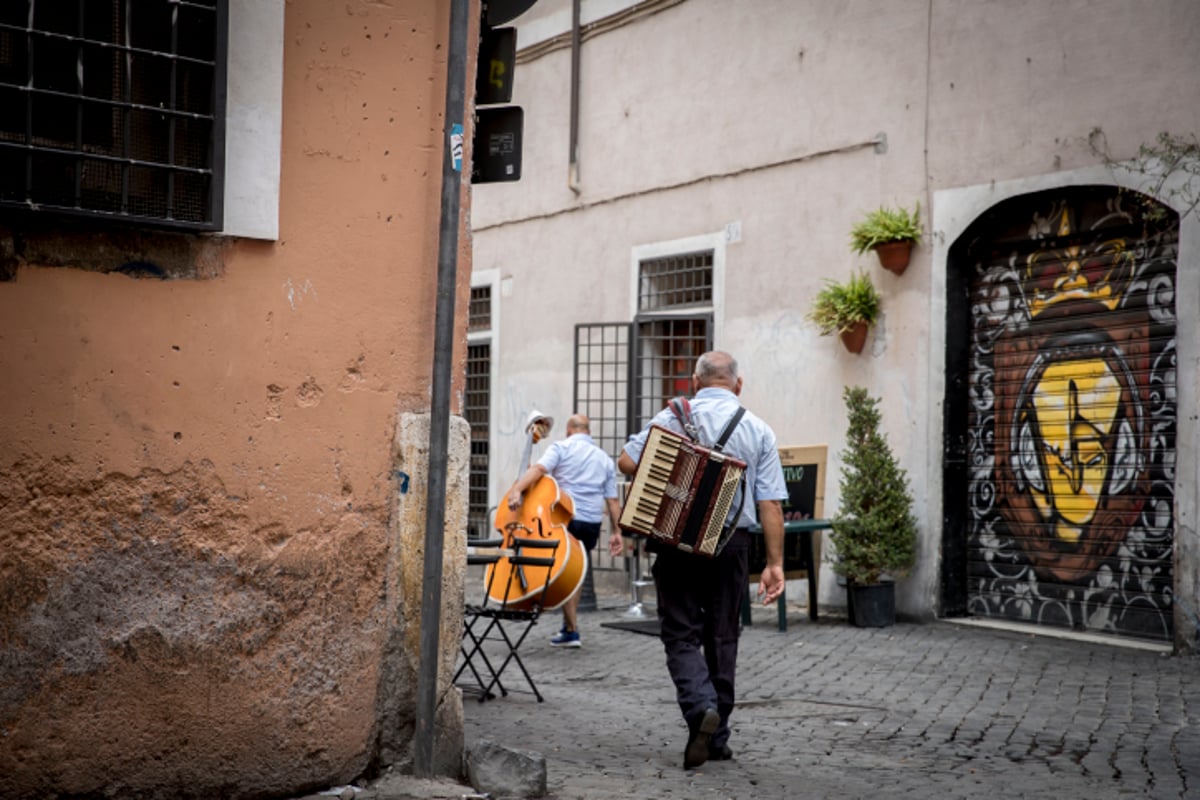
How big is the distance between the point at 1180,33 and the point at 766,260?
423cm

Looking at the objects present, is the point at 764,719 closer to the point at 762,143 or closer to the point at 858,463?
the point at 858,463

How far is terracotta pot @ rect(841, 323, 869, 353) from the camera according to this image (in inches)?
473

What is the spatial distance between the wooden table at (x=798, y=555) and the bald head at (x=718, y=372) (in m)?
4.43

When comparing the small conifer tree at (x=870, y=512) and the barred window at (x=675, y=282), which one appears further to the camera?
the barred window at (x=675, y=282)

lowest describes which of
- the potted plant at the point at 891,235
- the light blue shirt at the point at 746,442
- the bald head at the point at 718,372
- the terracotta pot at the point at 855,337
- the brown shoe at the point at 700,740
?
the brown shoe at the point at 700,740

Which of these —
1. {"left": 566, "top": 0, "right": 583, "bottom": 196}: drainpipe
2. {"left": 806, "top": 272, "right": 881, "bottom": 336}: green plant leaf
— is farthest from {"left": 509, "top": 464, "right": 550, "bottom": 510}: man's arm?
{"left": 566, "top": 0, "right": 583, "bottom": 196}: drainpipe

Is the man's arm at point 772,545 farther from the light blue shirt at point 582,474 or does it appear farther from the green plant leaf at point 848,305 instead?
the green plant leaf at point 848,305

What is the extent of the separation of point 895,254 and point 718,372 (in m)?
5.18

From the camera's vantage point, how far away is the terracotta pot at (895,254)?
11625 millimetres

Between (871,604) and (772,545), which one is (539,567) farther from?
(871,604)

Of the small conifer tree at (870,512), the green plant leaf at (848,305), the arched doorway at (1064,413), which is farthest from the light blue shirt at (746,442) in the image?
the green plant leaf at (848,305)

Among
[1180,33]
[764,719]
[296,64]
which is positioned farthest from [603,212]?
[296,64]

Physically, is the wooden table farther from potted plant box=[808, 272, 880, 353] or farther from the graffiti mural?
potted plant box=[808, 272, 880, 353]

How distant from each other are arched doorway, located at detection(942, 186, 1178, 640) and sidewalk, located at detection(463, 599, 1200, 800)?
551mm
